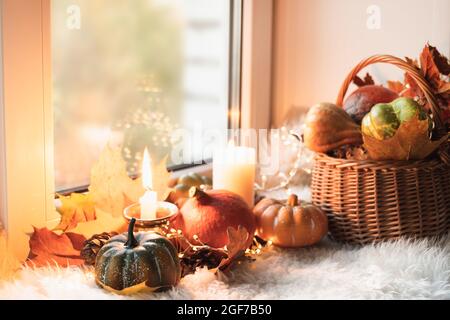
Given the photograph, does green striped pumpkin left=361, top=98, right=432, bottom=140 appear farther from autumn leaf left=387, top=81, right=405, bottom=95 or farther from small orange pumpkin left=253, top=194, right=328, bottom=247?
autumn leaf left=387, top=81, right=405, bottom=95

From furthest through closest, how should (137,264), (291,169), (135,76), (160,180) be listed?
1. (291,169)
2. (135,76)
3. (160,180)
4. (137,264)

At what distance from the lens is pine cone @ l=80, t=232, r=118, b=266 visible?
3.09ft

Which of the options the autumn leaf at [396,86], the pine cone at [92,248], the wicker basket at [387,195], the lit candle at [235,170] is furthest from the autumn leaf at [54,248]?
the autumn leaf at [396,86]

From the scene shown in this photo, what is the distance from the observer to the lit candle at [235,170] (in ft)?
3.92

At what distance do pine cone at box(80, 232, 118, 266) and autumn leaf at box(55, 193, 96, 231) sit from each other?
8cm

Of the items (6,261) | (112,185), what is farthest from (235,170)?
(6,261)

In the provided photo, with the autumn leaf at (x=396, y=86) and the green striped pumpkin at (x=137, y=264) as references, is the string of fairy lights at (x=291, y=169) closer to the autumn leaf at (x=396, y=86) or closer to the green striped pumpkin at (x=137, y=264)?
the autumn leaf at (x=396, y=86)

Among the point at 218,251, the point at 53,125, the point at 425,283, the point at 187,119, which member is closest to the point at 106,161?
the point at 53,125

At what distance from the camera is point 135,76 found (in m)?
1.32

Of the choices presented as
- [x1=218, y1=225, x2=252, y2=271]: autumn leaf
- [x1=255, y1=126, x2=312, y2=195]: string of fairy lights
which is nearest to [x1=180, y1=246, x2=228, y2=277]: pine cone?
[x1=218, y1=225, x2=252, y2=271]: autumn leaf

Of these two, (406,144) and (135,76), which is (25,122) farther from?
(406,144)

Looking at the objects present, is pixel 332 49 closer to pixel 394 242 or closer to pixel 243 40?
pixel 243 40

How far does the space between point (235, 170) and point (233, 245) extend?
0.29 metres

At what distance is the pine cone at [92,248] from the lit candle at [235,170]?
0.32 meters
